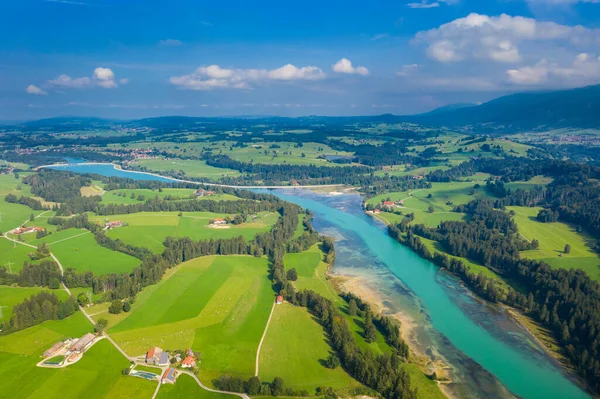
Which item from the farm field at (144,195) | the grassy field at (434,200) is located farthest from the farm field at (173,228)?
the grassy field at (434,200)

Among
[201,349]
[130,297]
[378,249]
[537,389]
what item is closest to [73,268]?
[130,297]

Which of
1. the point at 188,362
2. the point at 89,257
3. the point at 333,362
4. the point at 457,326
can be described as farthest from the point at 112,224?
the point at 457,326

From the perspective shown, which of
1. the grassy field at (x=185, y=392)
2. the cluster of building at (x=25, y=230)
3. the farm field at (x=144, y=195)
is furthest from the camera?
the farm field at (x=144, y=195)

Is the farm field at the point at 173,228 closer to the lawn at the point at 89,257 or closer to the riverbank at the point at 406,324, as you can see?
the lawn at the point at 89,257

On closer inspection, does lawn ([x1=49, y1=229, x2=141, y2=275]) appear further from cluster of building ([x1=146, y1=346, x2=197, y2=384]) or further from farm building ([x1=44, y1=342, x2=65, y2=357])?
cluster of building ([x1=146, y1=346, x2=197, y2=384])

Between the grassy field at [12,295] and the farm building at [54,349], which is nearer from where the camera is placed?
the farm building at [54,349]

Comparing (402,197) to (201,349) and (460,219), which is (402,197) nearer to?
(460,219)
